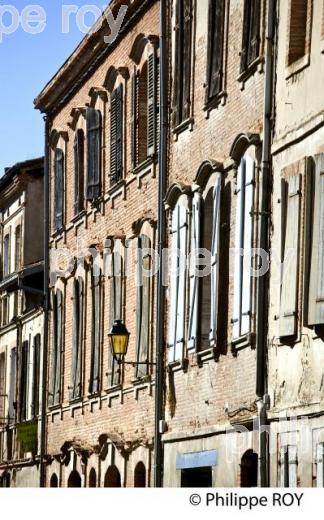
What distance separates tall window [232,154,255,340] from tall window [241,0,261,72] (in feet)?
3.84

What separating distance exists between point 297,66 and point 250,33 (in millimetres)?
2033

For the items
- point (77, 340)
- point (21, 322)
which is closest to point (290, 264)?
point (77, 340)

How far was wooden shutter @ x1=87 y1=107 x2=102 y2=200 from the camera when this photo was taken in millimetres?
31266

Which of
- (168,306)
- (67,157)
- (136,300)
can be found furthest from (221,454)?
(67,157)

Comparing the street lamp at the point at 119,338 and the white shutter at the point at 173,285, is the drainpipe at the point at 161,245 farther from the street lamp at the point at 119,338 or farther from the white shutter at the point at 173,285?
the street lamp at the point at 119,338

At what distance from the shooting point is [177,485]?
81.8 ft

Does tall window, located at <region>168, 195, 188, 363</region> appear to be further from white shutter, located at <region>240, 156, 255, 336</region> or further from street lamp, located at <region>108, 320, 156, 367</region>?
white shutter, located at <region>240, 156, 255, 336</region>

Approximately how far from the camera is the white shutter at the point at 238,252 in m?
22.2

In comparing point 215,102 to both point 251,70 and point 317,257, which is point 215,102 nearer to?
point 251,70

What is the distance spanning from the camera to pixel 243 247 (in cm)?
2216

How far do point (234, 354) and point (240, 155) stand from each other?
232 centimetres

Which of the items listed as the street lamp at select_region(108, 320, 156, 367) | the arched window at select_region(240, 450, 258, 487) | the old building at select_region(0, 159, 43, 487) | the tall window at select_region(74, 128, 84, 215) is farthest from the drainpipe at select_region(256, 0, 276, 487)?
the old building at select_region(0, 159, 43, 487)

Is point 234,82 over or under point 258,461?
over

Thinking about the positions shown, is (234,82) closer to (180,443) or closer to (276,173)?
(276,173)
